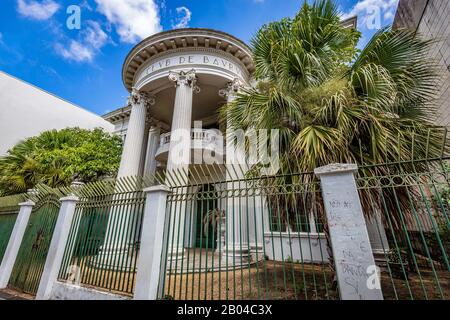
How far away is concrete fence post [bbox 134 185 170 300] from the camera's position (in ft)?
10.8

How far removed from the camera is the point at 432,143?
330 centimetres

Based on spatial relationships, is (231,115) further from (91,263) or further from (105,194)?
(91,263)

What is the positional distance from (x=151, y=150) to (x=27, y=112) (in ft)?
42.4

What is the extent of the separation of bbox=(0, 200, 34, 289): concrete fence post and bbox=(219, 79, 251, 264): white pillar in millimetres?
6213

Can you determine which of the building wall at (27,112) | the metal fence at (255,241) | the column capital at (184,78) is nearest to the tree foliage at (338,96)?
the metal fence at (255,241)

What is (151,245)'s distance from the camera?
11.3ft

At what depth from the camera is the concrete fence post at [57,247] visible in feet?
15.0

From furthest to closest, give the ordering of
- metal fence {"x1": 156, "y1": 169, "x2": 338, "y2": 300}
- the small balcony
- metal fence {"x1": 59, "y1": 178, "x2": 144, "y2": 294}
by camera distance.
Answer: the small balcony, metal fence {"x1": 59, "y1": 178, "x2": 144, "y2": 294}, metal fence {"x1": 156, "y1": 169, "x2": 338, "y2": 300}

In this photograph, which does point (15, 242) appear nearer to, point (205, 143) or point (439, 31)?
point (205, 143)

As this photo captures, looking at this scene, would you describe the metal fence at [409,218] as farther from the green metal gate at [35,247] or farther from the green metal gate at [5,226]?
the green metal gate at [5,226]

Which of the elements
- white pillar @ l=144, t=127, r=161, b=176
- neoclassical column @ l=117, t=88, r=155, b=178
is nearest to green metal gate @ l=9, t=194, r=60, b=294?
neoclassical column @ l=117, t=88, r=155, b=178

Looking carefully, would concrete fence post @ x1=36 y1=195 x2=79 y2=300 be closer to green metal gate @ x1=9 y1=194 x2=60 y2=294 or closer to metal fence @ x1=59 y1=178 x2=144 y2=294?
metal fence @ x1=59 y1=178 x2=144 y2=294

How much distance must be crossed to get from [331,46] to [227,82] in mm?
5745

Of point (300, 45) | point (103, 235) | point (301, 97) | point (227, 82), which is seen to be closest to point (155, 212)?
point (103, 235)
